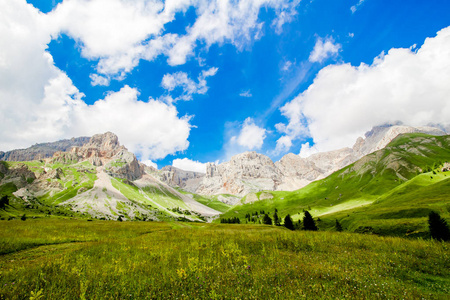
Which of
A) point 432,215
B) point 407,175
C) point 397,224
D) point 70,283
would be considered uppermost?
point 407,175

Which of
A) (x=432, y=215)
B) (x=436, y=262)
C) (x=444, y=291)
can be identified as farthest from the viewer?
(x=432, y=215)

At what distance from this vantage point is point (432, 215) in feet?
83.2

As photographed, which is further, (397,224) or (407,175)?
(407,175)

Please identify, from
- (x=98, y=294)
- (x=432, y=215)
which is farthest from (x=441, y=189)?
(x=98, y=294)

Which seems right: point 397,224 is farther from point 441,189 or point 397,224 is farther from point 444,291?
point 441,189

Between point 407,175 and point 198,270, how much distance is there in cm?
24528

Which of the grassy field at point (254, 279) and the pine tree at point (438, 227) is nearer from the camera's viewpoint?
the grassy field at point (254, 279)

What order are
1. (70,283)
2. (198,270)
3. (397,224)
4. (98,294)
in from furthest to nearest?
1. (397,224)
2. (198,270)
3. (70,283)
4. (98,294)

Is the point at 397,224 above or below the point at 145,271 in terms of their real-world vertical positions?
below

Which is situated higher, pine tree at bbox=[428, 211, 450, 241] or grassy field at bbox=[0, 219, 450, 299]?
grassy field at bbox=[0, 219, 450, 299]

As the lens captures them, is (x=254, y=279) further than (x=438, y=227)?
No

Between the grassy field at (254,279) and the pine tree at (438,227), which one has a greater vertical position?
the grassy field at (254,279)

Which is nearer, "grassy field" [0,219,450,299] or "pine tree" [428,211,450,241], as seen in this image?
Result: "grassy field" [0,219,450,299]

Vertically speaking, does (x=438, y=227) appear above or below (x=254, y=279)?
below
